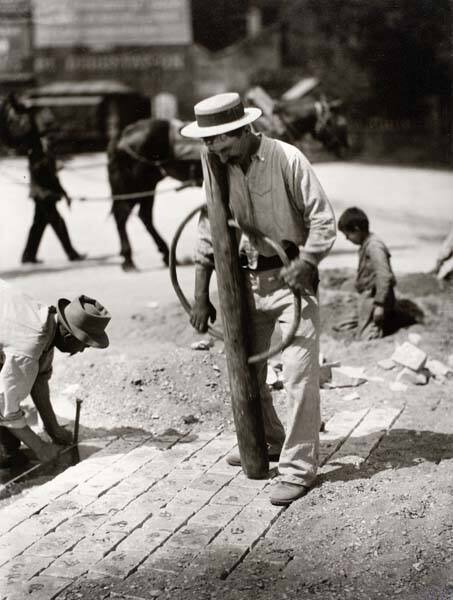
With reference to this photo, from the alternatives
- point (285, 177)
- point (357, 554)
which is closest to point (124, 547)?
point (357, 554)

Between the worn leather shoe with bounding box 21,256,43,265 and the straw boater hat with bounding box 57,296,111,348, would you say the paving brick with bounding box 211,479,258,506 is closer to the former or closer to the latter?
the straw boater hat with bounding box 57,296,111,348

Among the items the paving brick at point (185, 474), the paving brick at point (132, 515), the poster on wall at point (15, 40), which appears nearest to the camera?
the paving brick at point (132, 515)

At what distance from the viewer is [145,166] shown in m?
11.0

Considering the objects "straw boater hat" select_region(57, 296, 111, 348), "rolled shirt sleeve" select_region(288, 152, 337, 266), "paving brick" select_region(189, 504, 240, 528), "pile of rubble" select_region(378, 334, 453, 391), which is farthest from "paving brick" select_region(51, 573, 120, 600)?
"pile of rubble" select_region(378, 334, 453, 391)

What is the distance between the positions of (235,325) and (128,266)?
5827 mm

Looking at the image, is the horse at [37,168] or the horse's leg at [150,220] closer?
the horse at [37,168]

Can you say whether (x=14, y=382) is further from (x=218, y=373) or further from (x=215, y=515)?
(x=218, y=373)

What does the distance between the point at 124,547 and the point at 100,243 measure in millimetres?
7923

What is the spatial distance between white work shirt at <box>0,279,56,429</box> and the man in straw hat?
100 centimetres

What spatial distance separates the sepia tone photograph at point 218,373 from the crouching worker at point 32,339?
0.01 meters

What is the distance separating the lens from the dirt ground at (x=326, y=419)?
4160 mm

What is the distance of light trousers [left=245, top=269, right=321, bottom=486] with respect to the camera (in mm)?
4879

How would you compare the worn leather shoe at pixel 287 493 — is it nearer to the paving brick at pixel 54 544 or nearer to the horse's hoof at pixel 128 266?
the paving brick at pixel 54 544

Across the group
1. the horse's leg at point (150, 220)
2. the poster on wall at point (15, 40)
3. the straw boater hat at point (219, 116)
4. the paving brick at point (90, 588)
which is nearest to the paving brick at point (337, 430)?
the paving brick at point (90, 588)
